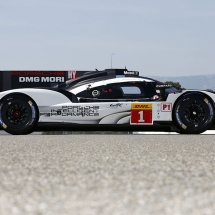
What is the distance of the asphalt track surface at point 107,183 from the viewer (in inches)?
122

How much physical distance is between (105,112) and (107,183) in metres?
8.51

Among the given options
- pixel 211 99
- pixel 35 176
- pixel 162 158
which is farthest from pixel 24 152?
pixel 211 99

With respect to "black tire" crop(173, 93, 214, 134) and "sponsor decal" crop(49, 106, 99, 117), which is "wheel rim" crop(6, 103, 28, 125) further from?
"black tire" crop(173, 93, 214, 134)

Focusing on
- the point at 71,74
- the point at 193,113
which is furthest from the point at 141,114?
the point at 71,74

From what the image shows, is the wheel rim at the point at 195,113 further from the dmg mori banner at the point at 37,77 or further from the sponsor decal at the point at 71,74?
the sponsor decal at the point at 71,74

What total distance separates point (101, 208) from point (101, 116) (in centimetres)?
945

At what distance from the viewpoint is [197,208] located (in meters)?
3.07

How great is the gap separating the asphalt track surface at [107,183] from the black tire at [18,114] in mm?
5915

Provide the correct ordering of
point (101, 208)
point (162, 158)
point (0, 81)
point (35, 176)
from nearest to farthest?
point (101, 208)
point (35, 176)
point (162, 158)
point (0, 81)

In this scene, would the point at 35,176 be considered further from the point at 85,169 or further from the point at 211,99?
the point at 211,99

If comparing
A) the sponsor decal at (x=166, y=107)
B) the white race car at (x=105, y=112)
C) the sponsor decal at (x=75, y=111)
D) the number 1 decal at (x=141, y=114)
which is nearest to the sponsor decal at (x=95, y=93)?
the white race car at (x=105, y=112)

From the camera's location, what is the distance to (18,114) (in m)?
12.4

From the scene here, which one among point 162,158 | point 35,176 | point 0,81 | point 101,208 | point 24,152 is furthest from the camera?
point 0,81

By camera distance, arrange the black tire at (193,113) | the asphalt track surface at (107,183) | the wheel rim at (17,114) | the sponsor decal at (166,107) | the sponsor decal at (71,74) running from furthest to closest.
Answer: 1. the sponsor decal at (71,74)
2. the sponsor decal at (166,107)
3. the wheel rim at (17,114)
4. the black tire at (193,113)
5. the asphalt track surface at (107,183)
